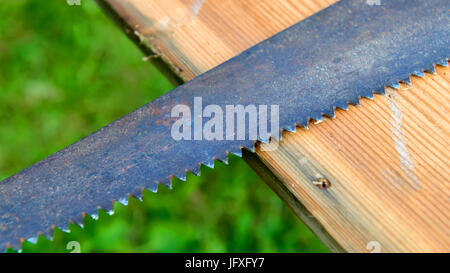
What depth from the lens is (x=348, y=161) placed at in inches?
64.4

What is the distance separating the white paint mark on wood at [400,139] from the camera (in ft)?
5.27

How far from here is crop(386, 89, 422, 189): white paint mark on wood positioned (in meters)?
1.61

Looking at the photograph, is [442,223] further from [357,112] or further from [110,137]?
[110,137]

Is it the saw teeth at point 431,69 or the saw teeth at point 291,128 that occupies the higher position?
the saw teeth at point 431,69

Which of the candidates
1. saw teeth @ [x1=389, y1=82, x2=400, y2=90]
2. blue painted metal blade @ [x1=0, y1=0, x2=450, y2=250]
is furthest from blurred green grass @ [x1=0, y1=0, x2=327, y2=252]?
saw teeth @ [x1=389, y1=82, x2=400, y2=90]

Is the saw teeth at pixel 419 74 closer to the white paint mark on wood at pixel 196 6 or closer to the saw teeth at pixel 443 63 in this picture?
the saw teeth at pixel 443 63

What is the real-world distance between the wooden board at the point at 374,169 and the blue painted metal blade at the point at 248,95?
7 centimetres

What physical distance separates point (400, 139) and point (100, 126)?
7.28 ft

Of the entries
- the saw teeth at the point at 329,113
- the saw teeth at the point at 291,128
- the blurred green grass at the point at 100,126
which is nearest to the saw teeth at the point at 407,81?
the saw teeth at the point at 329,113

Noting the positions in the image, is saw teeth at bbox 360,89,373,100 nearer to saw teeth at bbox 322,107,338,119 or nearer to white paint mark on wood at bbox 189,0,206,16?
saw teeth at bbox 322,107,338,119

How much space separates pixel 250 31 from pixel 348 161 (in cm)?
64

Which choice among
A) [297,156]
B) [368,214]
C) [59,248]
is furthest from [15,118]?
[368,214]

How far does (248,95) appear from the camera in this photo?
176 centimetres

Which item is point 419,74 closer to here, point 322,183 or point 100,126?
point 322,183
